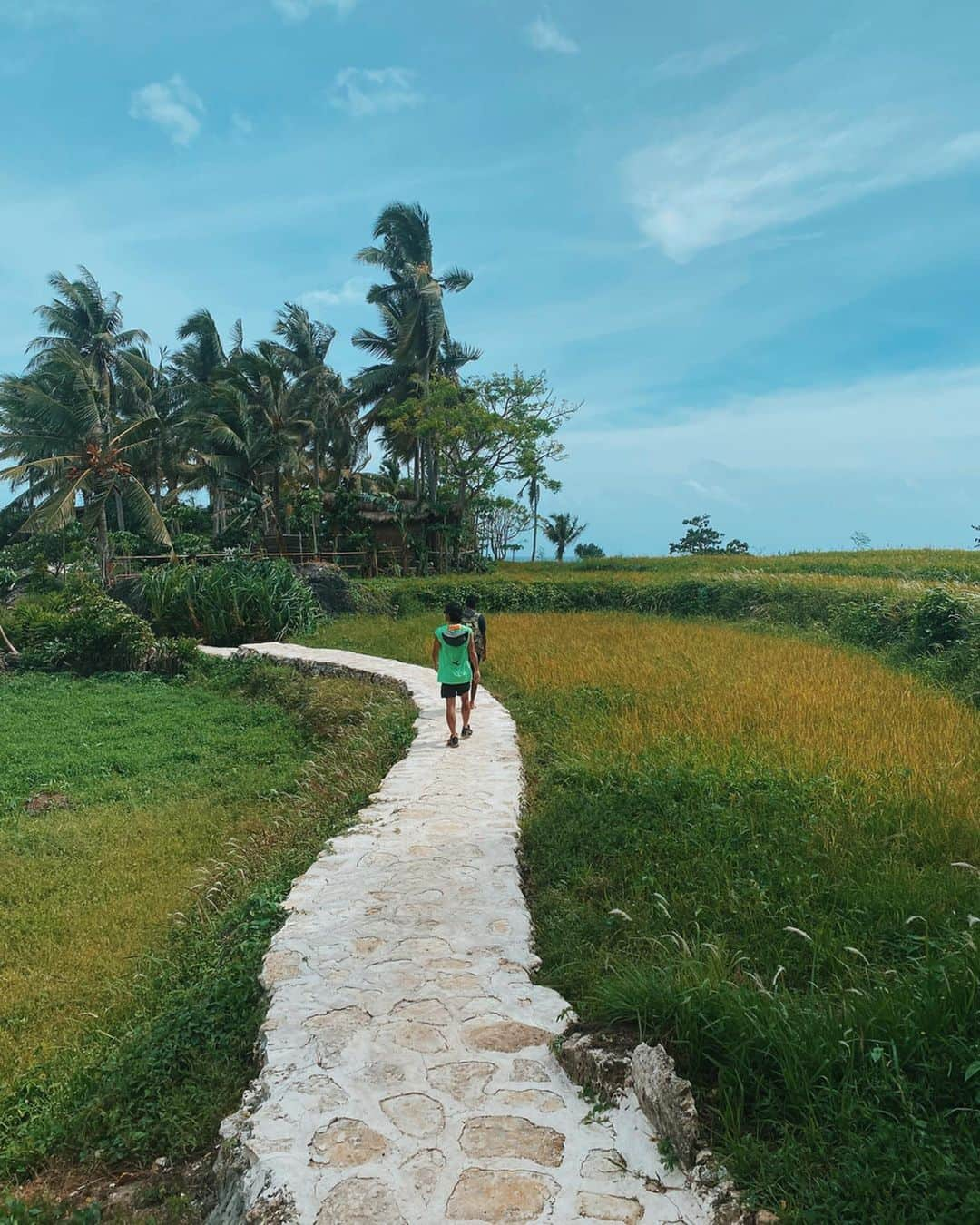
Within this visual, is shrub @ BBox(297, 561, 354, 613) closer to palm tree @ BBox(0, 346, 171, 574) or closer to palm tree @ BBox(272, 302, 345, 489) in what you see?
palm tree @ BBox(0, 346, 171, 574)

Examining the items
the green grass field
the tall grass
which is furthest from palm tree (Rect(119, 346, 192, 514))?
the tall grass

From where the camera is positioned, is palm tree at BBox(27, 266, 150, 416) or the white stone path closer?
the white stone path

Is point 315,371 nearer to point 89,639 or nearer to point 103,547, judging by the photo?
point 103,547

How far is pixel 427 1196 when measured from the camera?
225 centimetres

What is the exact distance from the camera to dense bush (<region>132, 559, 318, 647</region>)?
14898 mm

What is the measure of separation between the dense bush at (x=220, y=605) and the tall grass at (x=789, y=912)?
835 cm

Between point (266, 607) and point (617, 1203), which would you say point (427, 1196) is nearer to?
point (617, 1203)

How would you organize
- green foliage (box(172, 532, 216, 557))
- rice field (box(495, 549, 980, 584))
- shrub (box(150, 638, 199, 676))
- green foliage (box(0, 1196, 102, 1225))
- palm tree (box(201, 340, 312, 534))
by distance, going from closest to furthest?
green foliage (box(0, 1196, 102, 1225)), shrub (box(150, 638, 199, 676)), rice field (box(495, 549, 980, 584)), palm tree (box(201, 340, 312, 534)), green foliage (box(172, 532, 216, 557))

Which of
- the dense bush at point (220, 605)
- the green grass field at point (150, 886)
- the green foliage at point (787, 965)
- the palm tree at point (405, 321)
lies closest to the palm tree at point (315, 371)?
the palm tree at point (405, 321)

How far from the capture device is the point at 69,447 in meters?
24.1

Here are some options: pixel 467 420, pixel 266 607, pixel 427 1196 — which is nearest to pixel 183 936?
pixel 427 1196

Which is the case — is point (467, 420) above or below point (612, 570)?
above

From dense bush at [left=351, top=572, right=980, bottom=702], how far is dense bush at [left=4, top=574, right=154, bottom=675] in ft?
18.1

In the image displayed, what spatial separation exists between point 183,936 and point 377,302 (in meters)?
27.5
